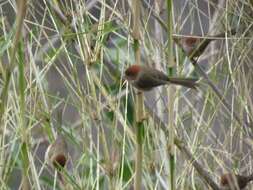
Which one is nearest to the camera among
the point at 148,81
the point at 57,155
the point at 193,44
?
the point at 148,81

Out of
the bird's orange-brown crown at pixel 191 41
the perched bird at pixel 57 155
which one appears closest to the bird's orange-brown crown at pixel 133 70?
the perched bird at pixel 57 155

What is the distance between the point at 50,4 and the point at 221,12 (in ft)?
1.44

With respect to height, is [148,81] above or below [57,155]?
above

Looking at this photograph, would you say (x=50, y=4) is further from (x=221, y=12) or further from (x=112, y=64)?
(x=221, y=12)

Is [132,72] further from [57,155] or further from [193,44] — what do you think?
[193,44]

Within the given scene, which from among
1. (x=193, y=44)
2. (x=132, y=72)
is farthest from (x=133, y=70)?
(x=193, y=44)

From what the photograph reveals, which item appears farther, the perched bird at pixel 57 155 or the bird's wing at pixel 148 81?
the perched bird at pixel 57 155

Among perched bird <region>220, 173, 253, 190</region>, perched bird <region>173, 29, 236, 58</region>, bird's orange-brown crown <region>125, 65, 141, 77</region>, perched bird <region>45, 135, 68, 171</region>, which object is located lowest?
perched bird <region>220, 173, 253, 190</region>

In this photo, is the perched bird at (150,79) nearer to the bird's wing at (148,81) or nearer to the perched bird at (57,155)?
the bird's wing at (148,81)

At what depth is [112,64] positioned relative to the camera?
1479mm

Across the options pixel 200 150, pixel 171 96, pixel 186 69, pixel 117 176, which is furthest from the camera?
pixel 186 69

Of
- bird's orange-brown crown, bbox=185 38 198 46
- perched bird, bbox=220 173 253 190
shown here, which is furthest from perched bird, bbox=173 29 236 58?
perched bird, bbox=220 173 253 190

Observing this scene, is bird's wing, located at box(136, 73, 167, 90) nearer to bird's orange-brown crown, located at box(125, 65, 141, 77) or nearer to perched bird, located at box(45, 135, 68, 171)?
bird's orange-brown crown, located at box(125, 65, 141, 77)

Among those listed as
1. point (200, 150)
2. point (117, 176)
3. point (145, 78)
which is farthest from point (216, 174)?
point (145, 78)
